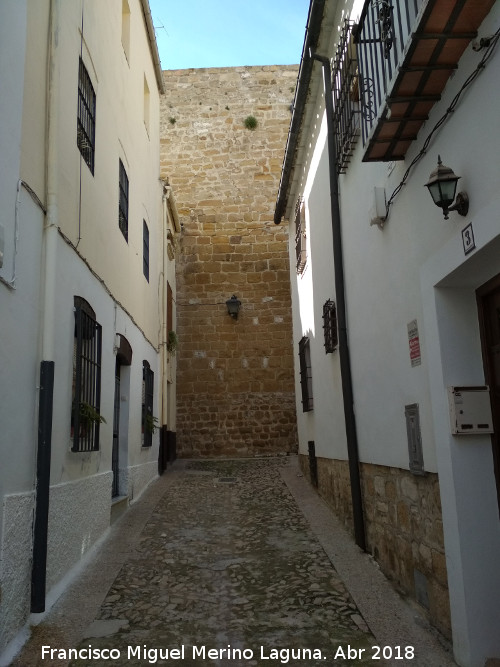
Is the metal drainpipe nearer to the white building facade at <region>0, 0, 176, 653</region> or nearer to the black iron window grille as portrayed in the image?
the black iron window grille

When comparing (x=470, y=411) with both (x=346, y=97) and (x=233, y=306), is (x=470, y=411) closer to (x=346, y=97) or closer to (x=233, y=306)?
(x=346, y=97)

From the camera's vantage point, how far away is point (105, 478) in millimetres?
6219

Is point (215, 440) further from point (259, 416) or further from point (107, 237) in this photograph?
point (107, 237)

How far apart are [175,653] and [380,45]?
4154 mm

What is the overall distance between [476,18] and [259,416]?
11.0 metres

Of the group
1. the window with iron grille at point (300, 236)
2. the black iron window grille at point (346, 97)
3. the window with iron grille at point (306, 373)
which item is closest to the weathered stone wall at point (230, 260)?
the window with iron grille at point (306, 373)

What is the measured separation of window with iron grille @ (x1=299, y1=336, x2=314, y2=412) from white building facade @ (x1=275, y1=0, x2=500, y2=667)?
266 centimetres

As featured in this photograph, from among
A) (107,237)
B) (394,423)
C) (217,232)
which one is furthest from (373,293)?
(217,232)

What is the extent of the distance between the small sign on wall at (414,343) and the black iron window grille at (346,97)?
2.15 meters

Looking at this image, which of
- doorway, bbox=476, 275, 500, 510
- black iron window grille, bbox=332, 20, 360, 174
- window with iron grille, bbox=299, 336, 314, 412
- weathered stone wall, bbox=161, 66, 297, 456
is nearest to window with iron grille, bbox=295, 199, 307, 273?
window with iron grille, bbox=299, 336, 314, 412

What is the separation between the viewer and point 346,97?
5660 mm

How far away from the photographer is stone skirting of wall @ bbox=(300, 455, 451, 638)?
377 cm

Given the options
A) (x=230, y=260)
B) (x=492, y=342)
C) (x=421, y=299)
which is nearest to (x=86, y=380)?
(x=421, y=299)

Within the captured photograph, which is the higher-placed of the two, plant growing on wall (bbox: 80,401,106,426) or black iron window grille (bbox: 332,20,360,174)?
black iron window grille (bbox: 332,20,360,174)
